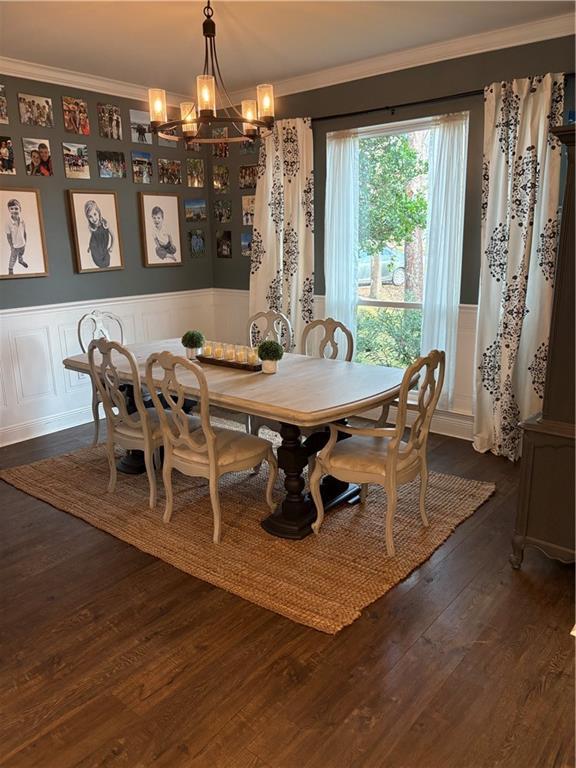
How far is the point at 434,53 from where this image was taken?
389 cm

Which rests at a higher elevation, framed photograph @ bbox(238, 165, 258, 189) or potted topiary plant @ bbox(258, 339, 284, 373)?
framed photograph @ bbox(238, 165, 258, 189)

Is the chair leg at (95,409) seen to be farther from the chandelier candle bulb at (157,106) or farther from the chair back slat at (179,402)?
the chandelier candle bulb at (157,106)

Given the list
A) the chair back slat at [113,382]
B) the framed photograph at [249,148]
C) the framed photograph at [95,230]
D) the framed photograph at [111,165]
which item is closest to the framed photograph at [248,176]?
the framed photograph at [249,148]

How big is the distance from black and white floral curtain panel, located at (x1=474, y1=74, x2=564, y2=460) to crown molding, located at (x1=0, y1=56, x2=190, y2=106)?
2.82m

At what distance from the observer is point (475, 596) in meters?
2.47

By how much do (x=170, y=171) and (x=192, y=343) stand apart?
7.60ft

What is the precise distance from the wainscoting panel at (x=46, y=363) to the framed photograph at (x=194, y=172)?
1209 mm

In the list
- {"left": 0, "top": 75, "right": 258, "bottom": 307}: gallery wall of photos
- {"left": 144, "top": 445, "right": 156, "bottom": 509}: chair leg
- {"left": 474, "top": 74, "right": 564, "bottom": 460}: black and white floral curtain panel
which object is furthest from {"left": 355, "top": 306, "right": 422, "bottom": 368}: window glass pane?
{"left": 144, "top": 445, "right": 156, "bottom": 509}: chair leg

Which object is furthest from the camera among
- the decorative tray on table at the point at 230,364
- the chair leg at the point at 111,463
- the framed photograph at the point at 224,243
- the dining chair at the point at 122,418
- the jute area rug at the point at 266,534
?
the framed photograph at the point at 224,243

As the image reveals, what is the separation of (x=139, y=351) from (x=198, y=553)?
1608mm

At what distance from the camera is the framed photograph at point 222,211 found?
215 inches

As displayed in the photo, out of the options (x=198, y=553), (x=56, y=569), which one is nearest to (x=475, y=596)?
(x=198, y=553)

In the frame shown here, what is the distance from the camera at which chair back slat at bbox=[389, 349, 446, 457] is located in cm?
256

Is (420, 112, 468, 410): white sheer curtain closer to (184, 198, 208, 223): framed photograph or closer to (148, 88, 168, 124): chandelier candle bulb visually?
(148, 88, 168, 124): chandelier candle bulb
